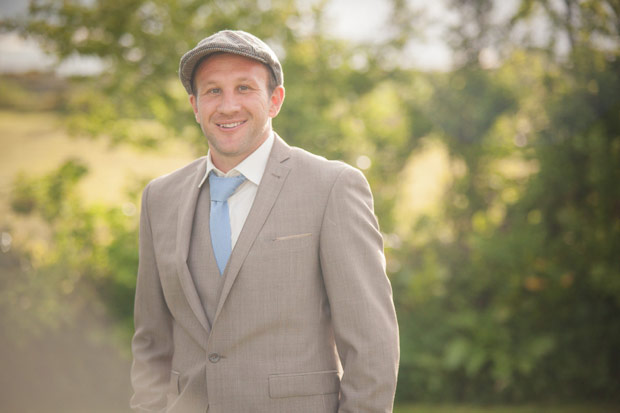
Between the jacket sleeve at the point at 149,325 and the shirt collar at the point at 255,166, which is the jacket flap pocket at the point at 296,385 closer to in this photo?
the jacket sleeve at the point at 149,325

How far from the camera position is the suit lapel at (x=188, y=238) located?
1.94 metres

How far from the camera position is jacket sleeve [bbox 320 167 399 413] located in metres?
1.80

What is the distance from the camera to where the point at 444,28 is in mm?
5988

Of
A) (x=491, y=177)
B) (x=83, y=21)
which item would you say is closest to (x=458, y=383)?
(x=491, y=177)

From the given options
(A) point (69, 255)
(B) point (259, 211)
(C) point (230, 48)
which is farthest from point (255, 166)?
(A) point (69, 255)

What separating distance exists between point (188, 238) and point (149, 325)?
18.4 inches

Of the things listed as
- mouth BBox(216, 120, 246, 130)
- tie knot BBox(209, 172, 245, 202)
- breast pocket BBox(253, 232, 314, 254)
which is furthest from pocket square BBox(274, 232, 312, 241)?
mouth BBox(216, 120, 246, 130)

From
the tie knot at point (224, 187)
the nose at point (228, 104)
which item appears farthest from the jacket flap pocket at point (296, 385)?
the nose at point (228, 104)

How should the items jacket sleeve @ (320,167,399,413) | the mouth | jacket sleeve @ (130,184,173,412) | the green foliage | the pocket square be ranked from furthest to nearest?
1. the green foliage
2. jacket sleeve @ (130,184,173,412)
3. the mouth
4. the pocket square
5. jacket sleeve @ (320,167,399,413)

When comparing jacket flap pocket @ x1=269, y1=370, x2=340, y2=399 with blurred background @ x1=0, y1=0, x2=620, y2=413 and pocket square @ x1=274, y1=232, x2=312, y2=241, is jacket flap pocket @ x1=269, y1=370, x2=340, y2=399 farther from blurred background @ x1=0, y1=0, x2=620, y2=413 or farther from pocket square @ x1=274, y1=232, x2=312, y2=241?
blurred background @ x1=0, y1=0, x2=620, y2=413

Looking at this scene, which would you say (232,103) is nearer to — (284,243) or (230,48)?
(230,48)

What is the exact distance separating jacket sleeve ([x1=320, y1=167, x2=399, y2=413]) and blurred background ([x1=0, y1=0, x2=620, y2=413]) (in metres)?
3.80

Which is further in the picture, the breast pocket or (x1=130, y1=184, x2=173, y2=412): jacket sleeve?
(x1=130, y1=184, x2=173, y2=412): jacket sleeve

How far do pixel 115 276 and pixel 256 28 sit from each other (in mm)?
2821
